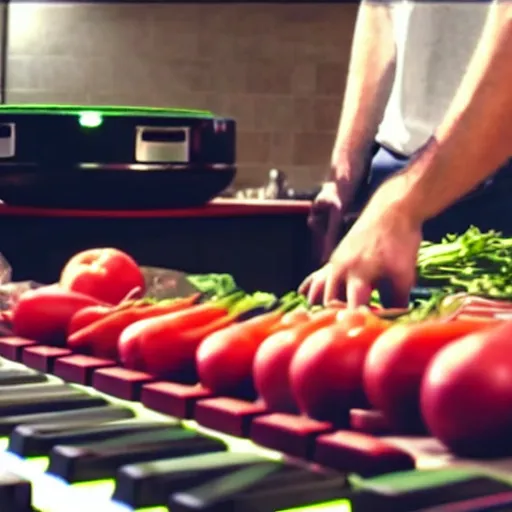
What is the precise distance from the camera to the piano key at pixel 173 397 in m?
0.56

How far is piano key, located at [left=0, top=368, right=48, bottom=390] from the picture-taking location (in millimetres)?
629

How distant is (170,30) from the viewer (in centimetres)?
265

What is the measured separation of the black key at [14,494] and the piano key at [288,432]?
11 centimetres

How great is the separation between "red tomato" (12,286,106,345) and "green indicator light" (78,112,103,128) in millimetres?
272

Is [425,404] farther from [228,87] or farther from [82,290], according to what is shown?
[228,87]

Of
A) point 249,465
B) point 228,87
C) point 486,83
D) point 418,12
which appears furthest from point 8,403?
point 228,87

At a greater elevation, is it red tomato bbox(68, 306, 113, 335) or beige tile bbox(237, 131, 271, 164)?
beige tile bbox(237, 131, 271, 164)

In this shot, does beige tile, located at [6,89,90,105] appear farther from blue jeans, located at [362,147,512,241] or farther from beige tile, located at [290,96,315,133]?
blue jeans, located at [362,147,512,241]

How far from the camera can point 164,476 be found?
43 centimetres

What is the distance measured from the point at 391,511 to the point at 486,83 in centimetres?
59

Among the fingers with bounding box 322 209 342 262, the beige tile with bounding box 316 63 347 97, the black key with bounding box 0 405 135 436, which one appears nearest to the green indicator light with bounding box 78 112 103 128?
the fingers with bounding box 322 209 342 262

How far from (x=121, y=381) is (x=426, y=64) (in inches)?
23.9

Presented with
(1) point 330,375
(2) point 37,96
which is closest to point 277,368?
(1) point 330,375

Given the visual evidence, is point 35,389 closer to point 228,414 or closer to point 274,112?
point 228,414
